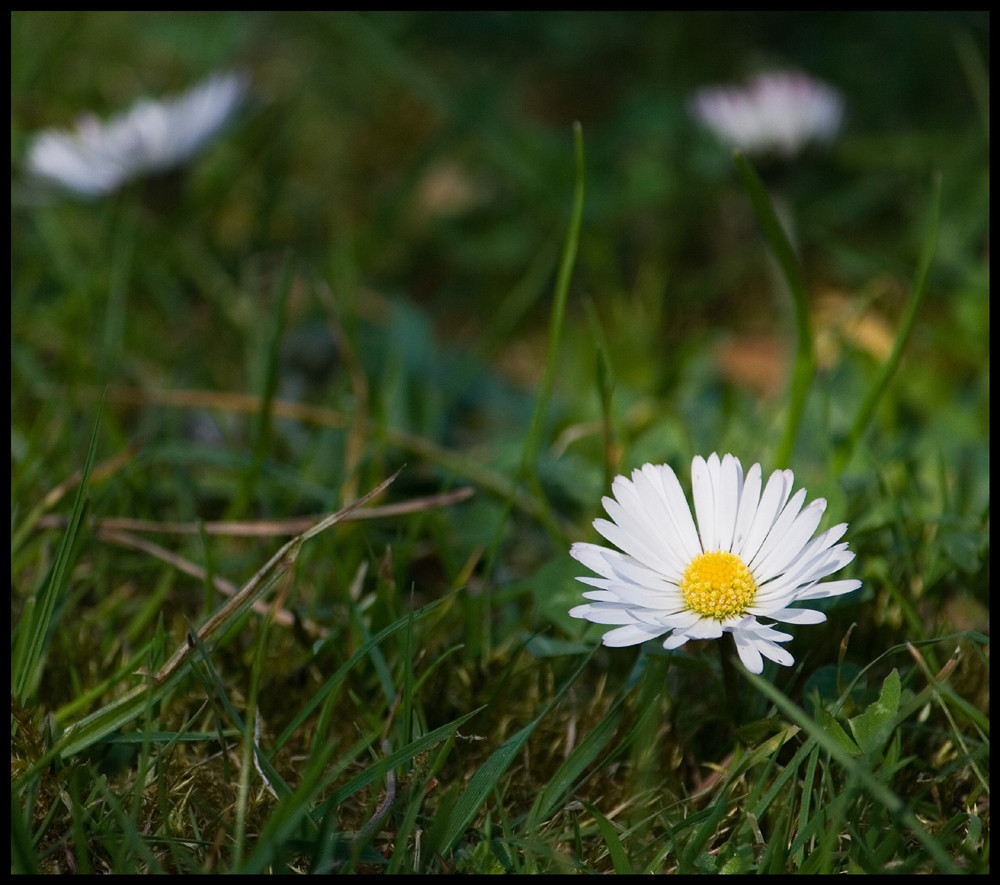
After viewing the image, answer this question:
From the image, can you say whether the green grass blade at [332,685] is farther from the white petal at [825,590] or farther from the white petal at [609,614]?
the white petal at [825,590]

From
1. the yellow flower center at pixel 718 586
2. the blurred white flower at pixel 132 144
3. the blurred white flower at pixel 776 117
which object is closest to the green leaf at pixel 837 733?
the yellow flower center at pixel 718 586

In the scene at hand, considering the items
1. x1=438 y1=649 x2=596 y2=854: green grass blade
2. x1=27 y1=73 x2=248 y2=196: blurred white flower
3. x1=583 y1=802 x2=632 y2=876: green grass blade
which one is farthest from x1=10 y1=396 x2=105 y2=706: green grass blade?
x1=27 y1=73 x2=248 y2=196: blurred white flower

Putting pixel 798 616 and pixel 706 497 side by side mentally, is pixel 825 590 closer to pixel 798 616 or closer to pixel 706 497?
pixel 798 616

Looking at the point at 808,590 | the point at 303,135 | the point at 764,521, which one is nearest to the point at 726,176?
the point at 303,135

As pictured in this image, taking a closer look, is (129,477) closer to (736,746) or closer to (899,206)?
(736,746)

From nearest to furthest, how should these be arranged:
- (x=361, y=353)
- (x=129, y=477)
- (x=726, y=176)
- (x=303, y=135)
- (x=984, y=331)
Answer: (x=129, y=477) → (x=984, y=331) → (x=361, y=353) → (x=726, y=176) → (x=303, y=135)
